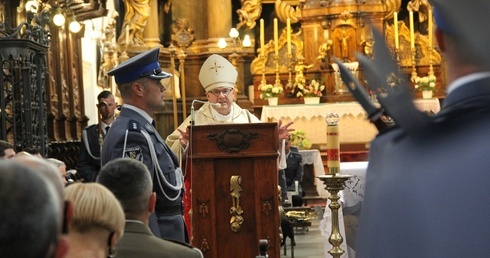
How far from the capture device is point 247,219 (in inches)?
268

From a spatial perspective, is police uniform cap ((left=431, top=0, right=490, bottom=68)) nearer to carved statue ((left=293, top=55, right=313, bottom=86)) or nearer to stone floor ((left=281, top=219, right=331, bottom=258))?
stone floor ((left=281, top=219, right=331, bottom=258))

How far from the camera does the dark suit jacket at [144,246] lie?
3.39m

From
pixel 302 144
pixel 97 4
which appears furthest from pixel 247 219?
pixel 302 144

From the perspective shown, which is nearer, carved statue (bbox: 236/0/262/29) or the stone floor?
the stone floor

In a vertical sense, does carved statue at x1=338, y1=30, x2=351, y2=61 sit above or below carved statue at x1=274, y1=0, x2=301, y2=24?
below

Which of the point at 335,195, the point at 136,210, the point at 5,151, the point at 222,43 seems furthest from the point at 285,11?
the point at 136,210

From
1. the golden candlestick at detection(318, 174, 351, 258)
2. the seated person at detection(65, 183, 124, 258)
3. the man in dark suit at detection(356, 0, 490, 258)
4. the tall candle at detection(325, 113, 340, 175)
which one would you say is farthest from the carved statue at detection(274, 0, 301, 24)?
the man in dark suit at detection(356, 0, 490, 258)

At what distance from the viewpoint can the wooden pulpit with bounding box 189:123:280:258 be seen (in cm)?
670

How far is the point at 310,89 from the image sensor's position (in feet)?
59.2

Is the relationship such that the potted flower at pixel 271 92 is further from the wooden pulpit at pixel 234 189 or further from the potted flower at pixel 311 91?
the wooden pulpit at pixel 234 189

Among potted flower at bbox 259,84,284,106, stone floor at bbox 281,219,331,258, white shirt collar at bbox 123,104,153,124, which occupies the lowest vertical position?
stone floor at bbox 281,219,331,258

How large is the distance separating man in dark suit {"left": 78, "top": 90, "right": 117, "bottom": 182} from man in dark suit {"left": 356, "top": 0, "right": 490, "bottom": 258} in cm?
850

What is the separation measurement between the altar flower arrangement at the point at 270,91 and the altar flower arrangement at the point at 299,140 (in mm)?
1912

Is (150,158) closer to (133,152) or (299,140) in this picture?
(133,152)
